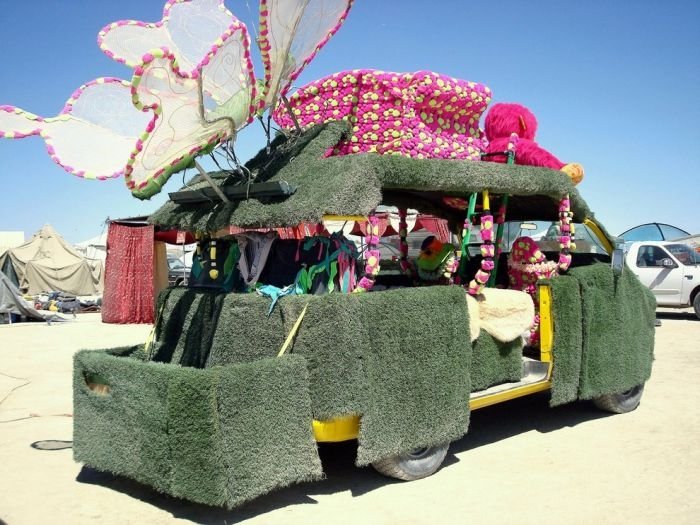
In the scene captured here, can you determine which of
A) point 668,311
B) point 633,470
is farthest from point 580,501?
point 668,311

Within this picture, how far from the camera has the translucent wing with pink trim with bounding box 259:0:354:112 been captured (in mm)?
4695

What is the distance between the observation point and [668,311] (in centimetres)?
1811

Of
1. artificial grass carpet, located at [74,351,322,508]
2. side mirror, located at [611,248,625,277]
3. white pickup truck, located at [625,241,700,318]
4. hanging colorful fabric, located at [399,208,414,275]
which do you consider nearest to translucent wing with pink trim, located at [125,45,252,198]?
artificial grass carpet, located at [74,351,322,508]

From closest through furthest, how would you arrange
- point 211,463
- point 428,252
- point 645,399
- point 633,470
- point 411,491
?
1. point 211,463
2. point 411,491
3. point 633,470
4. point 428,252
5. point 645,399

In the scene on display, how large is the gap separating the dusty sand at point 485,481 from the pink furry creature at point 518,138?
→ 257cm

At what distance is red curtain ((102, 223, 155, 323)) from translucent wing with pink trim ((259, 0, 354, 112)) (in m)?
13.0

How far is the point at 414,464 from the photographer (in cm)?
498

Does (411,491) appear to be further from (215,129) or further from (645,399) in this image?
(645,399)

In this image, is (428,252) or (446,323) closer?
(446,323)

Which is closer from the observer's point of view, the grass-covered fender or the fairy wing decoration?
the fairy wing decoration

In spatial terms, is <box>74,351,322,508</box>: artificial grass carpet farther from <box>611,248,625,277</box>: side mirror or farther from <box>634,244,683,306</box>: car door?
<box>634,244,683,306</box>: car door

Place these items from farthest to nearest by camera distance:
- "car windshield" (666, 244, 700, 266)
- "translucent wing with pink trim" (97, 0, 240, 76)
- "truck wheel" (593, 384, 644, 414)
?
"car windshield" (666, 244, 700, 266)
"truck wheel" (593, 384, 644, 414)
"translucent wing with pink trim" (97, 0, 240, 76)

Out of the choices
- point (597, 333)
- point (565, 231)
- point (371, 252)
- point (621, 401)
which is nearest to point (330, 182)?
point (371, 252)

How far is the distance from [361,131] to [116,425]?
9.63 ft
